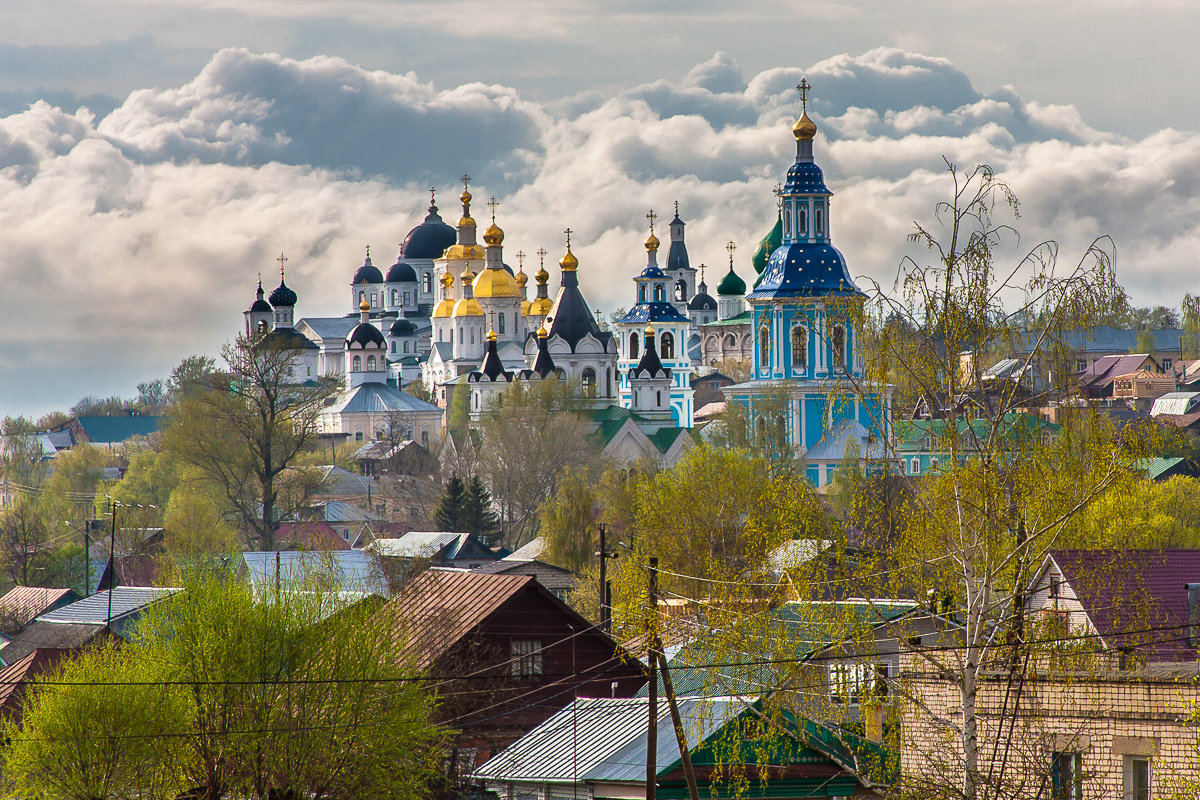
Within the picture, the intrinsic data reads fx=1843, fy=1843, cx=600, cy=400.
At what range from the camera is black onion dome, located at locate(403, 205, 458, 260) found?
143 meters

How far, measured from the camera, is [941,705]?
19.8 metres

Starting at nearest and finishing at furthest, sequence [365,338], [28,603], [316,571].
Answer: [316,571] < [28,603] < [365,338]

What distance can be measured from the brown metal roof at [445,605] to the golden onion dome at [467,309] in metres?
84.6

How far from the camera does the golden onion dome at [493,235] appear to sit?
11736 cm

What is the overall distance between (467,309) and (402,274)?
28.5m

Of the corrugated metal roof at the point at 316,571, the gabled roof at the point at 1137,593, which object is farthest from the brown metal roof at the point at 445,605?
the gabled roof at the point at 1137,593

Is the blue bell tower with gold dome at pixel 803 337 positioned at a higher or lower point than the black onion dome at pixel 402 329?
lower

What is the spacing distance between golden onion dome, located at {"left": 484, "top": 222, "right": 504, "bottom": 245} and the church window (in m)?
17.0

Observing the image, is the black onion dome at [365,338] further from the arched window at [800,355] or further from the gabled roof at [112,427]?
the arched window at [800,355]

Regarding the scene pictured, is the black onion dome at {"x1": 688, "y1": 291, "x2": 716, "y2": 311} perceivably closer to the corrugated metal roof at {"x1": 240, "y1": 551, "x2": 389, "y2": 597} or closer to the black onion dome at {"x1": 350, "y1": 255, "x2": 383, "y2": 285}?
the black onion dome at {"x1": 350, "y1": 255, "x2": 383, "y2": 285}

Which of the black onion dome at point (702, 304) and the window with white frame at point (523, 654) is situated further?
the black onion dome at point (702, 304)

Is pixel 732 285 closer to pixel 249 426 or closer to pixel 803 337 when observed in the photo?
pixel 803 337

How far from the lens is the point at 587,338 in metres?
107

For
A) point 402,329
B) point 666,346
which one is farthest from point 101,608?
point 402,329
